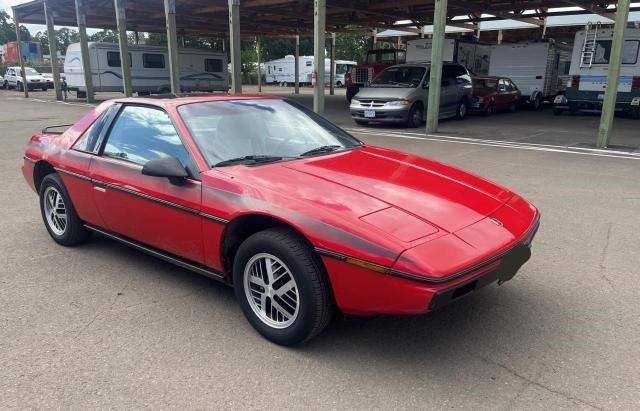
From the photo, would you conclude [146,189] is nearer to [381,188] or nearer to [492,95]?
[381,188]

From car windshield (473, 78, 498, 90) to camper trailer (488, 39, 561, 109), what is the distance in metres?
3.82

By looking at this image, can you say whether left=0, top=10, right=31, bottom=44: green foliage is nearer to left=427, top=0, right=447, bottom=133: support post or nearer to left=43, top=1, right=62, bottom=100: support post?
left=43, top=1, right=62, bottom=100: support post

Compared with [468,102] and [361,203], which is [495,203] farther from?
[468,102]

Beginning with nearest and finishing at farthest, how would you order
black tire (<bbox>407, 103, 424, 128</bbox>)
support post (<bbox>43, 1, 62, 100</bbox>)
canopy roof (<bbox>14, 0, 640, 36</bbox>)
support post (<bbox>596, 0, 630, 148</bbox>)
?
support post (<bbox>596, 0, 630, 148</bbox>) < black tire (<bbox>407, 103, 424, 128</bbox>) < canopy roof (<bbox>14, 0, 640, 36</bbox>) < support post (<bbox>43, 1, 62, 100</bbox>)

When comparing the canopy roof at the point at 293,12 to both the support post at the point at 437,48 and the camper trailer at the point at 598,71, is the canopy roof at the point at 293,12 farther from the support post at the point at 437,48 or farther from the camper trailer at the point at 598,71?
the support post at the point at 437,48

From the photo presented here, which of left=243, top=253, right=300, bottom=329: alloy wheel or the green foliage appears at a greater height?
the green foliage

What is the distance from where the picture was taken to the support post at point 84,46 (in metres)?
22.2

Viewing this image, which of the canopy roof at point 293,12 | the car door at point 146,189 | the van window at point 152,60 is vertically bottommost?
the car door at point 146,189

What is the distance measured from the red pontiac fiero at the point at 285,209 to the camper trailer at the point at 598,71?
15.7 m

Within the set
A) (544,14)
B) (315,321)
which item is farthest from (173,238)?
(544,14)

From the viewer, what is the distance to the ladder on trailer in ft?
53.6

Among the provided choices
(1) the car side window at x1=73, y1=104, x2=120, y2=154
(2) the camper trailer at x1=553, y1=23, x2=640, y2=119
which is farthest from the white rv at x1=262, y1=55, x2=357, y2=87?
(1) the car side window at x1=73, y1=104, x2=120, y2=154

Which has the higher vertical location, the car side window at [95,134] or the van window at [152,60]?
the van window at [152,60]

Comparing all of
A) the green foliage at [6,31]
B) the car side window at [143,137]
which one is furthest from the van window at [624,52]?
the green foliage at [6,31]
